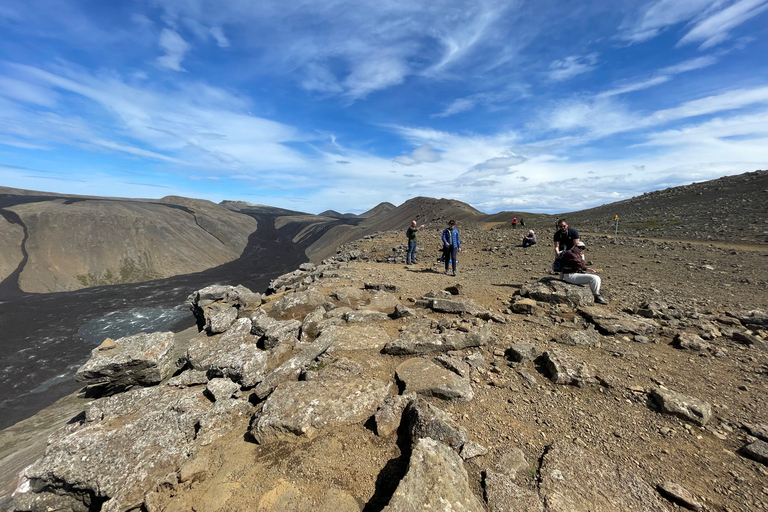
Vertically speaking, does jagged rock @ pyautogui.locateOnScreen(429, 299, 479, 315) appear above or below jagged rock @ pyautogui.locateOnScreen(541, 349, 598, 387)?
above

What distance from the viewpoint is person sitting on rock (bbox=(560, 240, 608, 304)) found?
953cm

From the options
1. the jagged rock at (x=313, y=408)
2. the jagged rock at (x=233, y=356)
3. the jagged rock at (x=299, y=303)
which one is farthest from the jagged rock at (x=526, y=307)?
the jagged rock at (x=233, y=356)

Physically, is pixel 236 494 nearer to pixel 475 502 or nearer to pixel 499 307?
pixel 475 502

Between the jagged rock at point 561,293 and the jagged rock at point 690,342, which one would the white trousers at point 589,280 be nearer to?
the jagged rock at point 561,293

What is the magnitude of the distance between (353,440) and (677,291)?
514 inches

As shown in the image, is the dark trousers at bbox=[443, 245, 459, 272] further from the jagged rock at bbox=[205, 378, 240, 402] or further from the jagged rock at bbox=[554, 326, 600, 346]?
the jagged rock at bbox=[205, 378, 240, 402]

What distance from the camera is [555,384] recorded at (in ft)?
18.2

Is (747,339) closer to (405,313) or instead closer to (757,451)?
(757,451)

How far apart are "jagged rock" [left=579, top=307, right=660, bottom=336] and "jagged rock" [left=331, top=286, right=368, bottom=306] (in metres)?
7.02

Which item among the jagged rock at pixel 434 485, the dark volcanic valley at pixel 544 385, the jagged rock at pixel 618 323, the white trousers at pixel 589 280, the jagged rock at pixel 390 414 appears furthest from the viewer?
the white trousers at pixel 589 280

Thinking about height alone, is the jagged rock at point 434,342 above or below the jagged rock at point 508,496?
above

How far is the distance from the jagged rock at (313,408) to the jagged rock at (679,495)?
3.78 metres

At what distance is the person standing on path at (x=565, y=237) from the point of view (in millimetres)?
10672

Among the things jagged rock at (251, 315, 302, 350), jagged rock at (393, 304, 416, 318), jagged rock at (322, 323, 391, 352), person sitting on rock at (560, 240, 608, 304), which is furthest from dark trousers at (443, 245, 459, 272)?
jagged rock at (251, 315, 302, 350)
